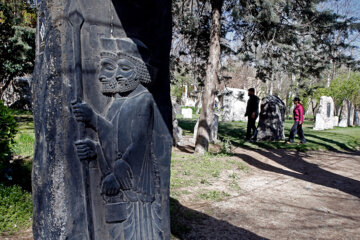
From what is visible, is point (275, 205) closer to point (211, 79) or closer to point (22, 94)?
point (211, 79)

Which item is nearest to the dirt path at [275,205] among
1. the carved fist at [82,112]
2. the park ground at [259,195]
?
the park ground at [259,195]

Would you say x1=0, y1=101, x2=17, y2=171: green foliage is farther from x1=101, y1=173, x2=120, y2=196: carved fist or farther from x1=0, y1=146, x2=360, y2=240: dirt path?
x1=101, y1=173, x2=120, y2=196: carved fist

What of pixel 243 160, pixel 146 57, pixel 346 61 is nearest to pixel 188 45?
pixel 243 160

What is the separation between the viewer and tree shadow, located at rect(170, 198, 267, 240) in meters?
Result: 4.06

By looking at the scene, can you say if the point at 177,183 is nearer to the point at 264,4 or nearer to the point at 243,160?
the point at 243,160

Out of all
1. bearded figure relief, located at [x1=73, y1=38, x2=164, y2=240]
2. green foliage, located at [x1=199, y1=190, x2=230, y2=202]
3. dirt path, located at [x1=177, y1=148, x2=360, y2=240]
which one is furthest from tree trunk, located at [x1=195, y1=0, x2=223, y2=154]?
bearded figure relief, located at [x1=73, y1=38, x2=164, y2=240]

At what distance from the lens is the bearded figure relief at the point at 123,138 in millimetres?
2057

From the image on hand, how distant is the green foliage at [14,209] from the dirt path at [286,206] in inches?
97.0

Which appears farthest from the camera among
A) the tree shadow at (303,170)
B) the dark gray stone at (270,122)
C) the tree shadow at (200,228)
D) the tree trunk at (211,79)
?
the dark gray stone at (270,122)

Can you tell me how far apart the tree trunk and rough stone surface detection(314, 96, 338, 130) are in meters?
13.1

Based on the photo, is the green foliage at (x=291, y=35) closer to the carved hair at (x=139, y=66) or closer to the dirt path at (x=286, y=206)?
the dirt path at (x=286, y=206)

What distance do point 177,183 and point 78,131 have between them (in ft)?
14.9

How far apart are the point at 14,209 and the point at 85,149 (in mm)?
3373

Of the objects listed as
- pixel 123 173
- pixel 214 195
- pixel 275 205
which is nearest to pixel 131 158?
pixel 123 173
